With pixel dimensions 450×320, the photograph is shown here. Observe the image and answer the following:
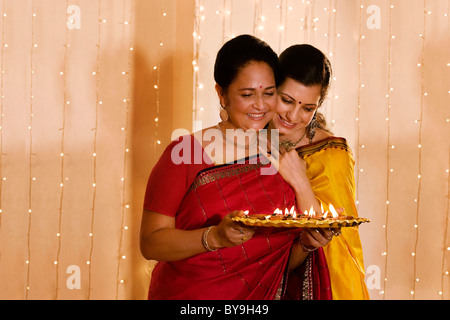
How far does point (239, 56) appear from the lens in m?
1.86

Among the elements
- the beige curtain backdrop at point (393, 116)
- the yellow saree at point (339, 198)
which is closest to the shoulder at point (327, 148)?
the yellow saree at point (339, 198)

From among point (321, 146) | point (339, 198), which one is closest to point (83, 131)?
point (321, 146)

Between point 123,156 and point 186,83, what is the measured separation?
60 cm

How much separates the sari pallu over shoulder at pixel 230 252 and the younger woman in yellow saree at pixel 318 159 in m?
0.16

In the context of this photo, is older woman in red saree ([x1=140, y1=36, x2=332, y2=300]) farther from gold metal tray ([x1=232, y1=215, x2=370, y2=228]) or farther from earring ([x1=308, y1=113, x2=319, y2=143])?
earring ([x1=308, y1=113, x2=319, y2=143])

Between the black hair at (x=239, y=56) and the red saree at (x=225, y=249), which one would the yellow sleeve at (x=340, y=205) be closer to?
the red saree at (x=225, y=249)

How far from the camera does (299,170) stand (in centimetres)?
202

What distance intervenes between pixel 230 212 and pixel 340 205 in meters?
0.52

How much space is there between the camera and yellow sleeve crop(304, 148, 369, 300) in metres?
1.95

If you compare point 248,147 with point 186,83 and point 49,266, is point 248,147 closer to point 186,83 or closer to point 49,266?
point 186,83

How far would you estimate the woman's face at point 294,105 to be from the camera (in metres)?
2.07

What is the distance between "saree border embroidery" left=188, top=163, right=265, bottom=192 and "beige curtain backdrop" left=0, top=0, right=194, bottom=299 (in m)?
1.45

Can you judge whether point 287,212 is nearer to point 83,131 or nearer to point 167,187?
point 167,187

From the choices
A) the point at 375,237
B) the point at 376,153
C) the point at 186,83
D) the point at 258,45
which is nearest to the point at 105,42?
the point at 186,83
